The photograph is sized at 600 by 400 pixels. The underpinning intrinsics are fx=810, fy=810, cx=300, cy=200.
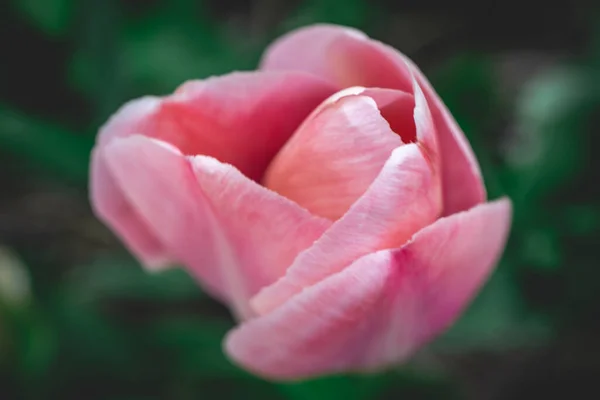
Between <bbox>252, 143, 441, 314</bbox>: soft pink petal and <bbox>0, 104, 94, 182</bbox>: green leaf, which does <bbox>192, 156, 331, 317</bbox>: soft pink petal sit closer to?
<bbox>252, 143, 441, 314</bbox>: soft pink petal

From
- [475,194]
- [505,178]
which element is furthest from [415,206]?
[505,178]

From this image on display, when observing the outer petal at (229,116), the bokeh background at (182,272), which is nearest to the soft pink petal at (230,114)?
the outer petal at (229,116)

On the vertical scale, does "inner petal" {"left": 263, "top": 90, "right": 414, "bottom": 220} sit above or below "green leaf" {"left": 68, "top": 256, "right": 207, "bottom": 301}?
above

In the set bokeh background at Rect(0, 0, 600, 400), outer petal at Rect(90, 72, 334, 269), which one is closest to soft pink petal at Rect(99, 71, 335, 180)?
outer petal at Rect(90, 72, 334, 269)

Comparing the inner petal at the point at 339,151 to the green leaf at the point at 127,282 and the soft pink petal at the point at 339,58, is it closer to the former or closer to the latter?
the soft pink petal at the point at 339,58

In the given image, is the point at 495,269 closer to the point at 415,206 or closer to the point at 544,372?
the point at 544,372

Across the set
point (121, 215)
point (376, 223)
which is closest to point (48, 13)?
point (121, 215)
